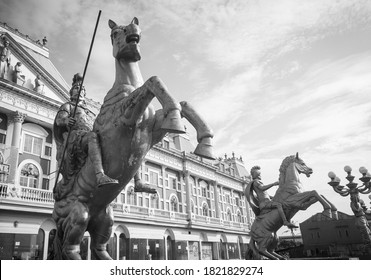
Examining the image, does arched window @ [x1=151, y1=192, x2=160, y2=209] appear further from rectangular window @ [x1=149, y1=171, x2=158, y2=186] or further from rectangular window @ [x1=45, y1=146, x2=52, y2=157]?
rectangular window @ [x1=45, y1=146, x2=52, y2=157]

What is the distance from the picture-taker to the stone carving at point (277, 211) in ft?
17.0

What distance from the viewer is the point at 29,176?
55.5 feet

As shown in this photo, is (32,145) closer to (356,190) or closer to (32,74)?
(32,74)

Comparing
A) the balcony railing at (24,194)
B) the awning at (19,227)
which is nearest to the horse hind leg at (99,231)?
the balcony railing at (24,194)

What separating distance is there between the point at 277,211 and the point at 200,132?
382 centimetres

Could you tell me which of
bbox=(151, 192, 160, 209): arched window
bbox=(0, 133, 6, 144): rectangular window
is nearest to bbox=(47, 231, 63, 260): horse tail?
bbox=(0, 133, 6, 144): rectangular window

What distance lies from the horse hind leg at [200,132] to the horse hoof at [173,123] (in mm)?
271

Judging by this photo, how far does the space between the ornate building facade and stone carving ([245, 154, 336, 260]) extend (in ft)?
19.8

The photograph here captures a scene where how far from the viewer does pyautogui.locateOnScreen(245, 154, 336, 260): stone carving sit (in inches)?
204

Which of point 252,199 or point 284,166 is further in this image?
point 284,166

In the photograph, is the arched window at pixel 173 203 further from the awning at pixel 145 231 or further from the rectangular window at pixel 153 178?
the awning at pixel 145 231

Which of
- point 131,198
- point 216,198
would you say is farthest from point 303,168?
point 216,198

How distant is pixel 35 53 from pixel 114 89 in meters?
19.7

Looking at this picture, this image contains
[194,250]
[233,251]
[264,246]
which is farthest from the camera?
[233,251]
